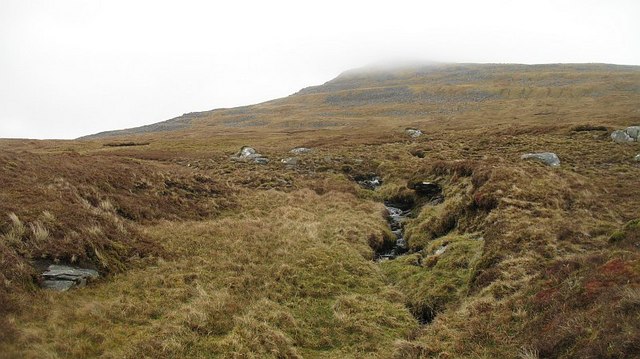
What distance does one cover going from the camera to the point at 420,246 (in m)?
24.4

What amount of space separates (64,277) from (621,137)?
52.0 metres

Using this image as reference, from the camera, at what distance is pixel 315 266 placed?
1983 cm

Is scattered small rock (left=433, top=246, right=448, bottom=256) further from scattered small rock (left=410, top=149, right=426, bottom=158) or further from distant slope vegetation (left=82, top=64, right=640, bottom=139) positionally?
distant slope vegetation (left=82, top=64, right=640, bottom=139)

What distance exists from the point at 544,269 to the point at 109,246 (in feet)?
55.0

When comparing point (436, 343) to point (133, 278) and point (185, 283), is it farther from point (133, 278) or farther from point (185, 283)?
point (133, 278)

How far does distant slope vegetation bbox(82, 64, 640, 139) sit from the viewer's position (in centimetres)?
11350

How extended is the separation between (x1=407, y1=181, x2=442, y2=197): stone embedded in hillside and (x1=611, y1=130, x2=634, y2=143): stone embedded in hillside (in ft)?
83.4

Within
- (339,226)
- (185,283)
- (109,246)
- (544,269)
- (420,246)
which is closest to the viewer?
(544,269)

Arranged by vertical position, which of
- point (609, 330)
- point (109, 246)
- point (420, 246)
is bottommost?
point (420, 246)

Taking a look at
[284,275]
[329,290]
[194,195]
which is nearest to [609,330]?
[329,290]

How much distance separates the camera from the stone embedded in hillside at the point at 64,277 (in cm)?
1404

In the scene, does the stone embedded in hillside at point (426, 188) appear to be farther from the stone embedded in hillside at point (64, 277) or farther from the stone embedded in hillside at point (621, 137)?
the stone embedded in hillside at point (621, 137)

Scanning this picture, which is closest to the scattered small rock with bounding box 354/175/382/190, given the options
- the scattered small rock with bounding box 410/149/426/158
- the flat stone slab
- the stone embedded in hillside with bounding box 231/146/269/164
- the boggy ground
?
the boggy ground

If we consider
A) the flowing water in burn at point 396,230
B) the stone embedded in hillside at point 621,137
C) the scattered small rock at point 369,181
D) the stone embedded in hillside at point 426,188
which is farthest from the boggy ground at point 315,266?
the stone embedded in hillside at point 621,137
